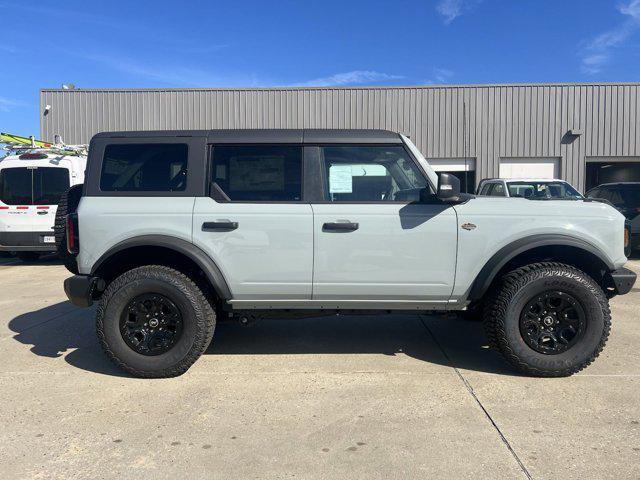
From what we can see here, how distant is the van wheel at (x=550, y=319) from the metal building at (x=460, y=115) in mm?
13400

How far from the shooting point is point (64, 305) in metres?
6.55

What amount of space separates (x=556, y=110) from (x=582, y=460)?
53.5ft

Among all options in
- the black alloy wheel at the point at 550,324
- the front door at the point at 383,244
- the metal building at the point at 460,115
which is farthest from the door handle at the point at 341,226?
the metal building at the point at 460,115

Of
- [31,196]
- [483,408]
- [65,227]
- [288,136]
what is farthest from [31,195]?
[483,408]

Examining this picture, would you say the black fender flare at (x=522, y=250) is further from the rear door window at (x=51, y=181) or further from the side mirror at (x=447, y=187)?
the rear door window at (x=51, y=181)

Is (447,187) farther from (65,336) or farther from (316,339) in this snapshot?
(65,336)

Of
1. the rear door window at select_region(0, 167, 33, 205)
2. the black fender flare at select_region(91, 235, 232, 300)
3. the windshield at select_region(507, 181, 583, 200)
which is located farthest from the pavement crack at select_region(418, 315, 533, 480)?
the rear door window at select_region(0, 167, 33, 205)

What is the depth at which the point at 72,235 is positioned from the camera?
3.97 metres

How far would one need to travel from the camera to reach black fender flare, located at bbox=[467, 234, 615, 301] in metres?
3.78

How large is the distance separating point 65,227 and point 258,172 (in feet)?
5.89

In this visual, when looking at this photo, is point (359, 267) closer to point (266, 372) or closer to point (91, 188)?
point (266, 372)

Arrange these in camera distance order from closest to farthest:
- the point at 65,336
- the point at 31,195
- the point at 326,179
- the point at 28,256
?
the point at 326,179 → the point at 65,336 → the point at 31,195 → the point at 28,256

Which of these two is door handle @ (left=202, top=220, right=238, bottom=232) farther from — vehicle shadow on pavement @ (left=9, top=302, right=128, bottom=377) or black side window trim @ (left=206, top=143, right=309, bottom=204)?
vehicle shadow on pavement @ (left=9, top=302, right=128, bottom=377)

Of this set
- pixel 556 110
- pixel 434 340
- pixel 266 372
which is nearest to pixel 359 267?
pixel 266 372
